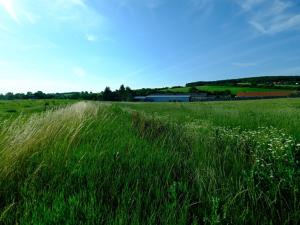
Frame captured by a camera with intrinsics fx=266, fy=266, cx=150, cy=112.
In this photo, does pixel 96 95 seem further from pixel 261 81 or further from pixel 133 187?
pixel 133 187

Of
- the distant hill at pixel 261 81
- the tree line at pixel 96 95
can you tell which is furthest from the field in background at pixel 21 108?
the distant hill at pixel 261 81

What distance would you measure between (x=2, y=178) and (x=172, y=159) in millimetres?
2175

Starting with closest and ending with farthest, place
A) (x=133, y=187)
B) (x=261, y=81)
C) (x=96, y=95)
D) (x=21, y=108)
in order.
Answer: (x=133, y=187)
(x=21, y=108)
(x=96, y=95)
(x=261, y=81)

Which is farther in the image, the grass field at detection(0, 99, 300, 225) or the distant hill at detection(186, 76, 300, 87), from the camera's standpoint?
the distant hill at detection(186, 76, 300, 87)

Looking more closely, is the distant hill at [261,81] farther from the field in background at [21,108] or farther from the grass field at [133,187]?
the grass field at [133,187]

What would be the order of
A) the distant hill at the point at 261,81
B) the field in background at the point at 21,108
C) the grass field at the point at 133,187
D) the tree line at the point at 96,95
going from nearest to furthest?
the grass field at the point at 133,187 < the field in background at the point at 21,108 < the tree line at the point at 96,95 < the distant hill at the point at 261,81

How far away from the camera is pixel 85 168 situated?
3.21 metres

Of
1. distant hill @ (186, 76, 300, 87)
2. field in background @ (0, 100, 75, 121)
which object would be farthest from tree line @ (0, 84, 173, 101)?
field in background @ (0, 100, 75, 121)

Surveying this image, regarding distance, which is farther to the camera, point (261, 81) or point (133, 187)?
point (261, 81)

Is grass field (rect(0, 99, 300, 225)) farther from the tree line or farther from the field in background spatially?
the tree line

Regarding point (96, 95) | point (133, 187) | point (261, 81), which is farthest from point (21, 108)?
point (261, 81)

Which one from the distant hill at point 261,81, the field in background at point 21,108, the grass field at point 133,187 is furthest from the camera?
the distant hill at point 261,81

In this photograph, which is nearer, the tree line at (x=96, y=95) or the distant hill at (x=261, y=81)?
the tree line at (x=96, y=95)

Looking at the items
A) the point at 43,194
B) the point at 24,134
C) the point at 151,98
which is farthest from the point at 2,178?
the point at 151,98
